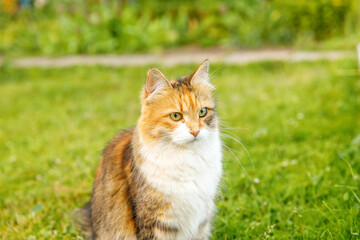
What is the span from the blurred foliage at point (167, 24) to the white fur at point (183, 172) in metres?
6.51

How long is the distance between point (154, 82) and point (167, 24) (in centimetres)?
730

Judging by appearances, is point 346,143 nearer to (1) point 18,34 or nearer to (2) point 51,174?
(2) point 51,174

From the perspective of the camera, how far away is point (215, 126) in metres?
2.37

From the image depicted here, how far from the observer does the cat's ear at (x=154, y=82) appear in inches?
88.5

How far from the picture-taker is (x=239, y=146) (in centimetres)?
429

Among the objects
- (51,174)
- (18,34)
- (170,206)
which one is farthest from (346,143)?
(18,34)

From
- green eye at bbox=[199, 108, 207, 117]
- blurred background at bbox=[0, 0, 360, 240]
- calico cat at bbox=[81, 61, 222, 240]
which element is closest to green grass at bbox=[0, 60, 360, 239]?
blurred background at bbox=[0, 0, 360, 240]

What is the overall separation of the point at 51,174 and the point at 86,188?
0.57 metres

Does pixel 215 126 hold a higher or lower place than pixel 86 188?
higher

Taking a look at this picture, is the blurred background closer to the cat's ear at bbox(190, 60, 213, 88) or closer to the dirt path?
the dirt path

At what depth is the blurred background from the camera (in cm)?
300

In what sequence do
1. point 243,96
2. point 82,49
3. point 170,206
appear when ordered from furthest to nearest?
point 82,49
point 243,96
point 170,206

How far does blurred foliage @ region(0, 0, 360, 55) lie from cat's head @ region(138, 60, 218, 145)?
6.37 meters

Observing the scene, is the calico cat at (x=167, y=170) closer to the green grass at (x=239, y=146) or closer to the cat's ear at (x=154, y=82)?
the cat's ear at (x=154, y=82)
